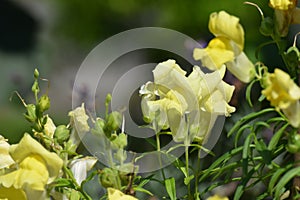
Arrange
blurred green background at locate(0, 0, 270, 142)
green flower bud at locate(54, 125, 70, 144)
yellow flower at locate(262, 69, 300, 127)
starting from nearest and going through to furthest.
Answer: yellow flower at locate(262, 69, 300, 127), green flower bud at locate(54, 125, 70, 144), blurred green background at locate(0, 0, 270, 142)

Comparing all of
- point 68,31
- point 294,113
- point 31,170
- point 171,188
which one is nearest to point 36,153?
point 31,170

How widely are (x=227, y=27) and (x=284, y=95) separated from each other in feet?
0.33

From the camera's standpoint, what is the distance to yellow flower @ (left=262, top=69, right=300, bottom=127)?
25.1 inches

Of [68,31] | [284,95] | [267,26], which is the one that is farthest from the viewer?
[68,31]

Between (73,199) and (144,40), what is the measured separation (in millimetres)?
1810

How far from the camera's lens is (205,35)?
245cm

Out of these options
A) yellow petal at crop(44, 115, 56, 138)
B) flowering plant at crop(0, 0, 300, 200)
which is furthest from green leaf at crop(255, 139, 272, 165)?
yellow petal at crop(44, 115, 56, 138)

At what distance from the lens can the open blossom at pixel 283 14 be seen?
0.74m

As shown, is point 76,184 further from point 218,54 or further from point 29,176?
point 218,54

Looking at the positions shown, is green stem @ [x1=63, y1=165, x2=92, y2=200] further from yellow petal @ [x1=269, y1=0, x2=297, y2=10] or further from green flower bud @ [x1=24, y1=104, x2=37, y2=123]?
yellow petal @ [x1=269, y1=0, x2=297, y2=10]

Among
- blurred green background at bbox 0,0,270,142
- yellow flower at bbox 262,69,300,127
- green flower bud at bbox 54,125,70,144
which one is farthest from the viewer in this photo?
blurred green background at bbox 0,0,270,142

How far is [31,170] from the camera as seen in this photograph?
0.69 m

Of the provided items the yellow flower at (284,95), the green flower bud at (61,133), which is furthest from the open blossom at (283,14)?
the green flower bud at (61,133)

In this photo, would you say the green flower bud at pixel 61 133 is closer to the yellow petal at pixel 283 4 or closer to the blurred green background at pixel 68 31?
the yellow petal at pixel 283 4
